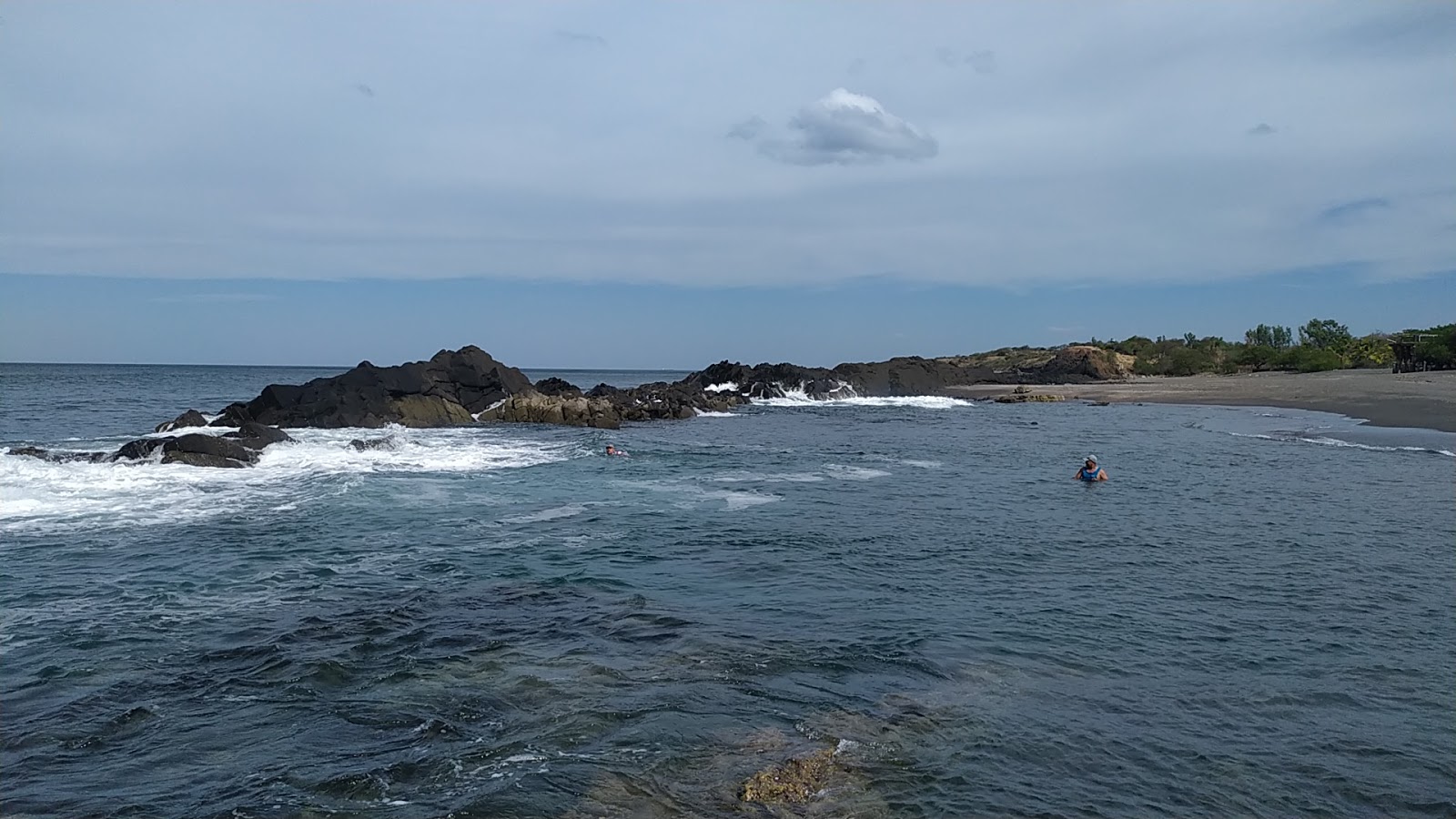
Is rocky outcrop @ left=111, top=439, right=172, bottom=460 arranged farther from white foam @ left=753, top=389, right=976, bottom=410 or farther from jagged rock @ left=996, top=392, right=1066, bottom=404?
jagged rock @ left=996, top=392, right=1066, bottom=404

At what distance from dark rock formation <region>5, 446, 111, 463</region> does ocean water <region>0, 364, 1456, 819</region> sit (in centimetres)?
Answer: 127

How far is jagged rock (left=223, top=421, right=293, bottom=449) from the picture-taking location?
28.5m

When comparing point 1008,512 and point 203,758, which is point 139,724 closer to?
point 203,758

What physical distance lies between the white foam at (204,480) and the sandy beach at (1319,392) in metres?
36.9

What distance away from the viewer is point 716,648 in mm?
10742

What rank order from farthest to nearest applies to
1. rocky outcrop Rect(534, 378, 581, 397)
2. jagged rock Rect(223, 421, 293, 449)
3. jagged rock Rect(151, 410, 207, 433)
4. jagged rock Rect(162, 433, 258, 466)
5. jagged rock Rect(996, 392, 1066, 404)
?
jagged rock Rect(996, 392, 1066, 404), rocky outcrop Rect(534, 378, 581, 397), jagged rock Rect(151, 410, 207, 433), jagged rock Rect(223, 421, 293, 449), jagged rock Rect(162, 433, 258, 466)

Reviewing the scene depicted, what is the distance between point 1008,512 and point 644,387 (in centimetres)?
4359

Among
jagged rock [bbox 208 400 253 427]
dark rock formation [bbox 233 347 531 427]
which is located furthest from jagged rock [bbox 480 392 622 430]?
jagged rock [bbox 208 400 253 427]

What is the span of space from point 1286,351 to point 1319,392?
35.6 meters

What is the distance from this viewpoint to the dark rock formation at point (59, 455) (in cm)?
2480

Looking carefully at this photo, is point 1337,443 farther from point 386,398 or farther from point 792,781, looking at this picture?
point 386,398

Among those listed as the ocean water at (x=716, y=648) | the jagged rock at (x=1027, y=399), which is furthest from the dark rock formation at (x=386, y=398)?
the jagged rock at (x=1027, y=399)

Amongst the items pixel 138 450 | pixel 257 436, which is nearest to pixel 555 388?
pixel 257 436

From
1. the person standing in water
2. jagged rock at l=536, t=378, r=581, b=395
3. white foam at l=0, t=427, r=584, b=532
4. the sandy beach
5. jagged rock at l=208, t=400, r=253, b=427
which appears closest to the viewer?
white foam at l=0, t=427, r=584, b=532
